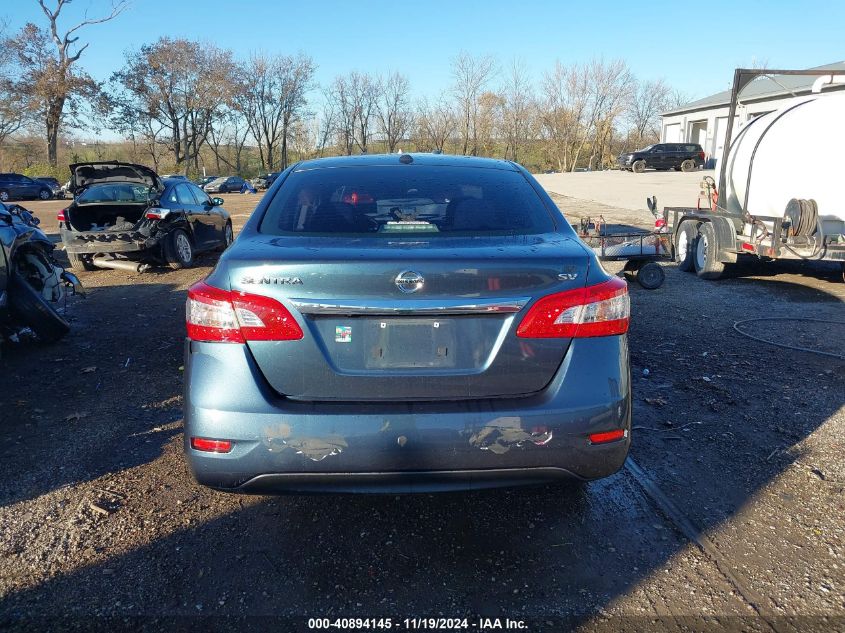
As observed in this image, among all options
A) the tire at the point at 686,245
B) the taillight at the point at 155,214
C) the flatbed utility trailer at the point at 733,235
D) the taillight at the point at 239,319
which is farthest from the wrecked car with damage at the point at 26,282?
the tire at the point at 686,245

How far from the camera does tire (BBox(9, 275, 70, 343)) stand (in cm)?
574

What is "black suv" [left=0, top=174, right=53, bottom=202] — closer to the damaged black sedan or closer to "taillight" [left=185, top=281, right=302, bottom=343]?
the damaged black sedan

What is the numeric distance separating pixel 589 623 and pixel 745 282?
818 cm

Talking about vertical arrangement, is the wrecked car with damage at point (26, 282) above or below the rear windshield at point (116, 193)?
below

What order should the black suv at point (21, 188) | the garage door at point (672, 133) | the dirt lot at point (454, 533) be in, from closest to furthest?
the dirt lot at point (454, 533)
the black suv at point (21, 188)
the garage door at point (672, 133)

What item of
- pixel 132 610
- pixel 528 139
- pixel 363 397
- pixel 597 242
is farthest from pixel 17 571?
pixel 528 139

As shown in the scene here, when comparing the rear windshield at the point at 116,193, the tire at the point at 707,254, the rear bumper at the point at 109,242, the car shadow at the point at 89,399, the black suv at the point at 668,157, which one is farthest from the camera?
the black suv at the point at 668,157

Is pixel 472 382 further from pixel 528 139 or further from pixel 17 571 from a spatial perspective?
pixel 528 139

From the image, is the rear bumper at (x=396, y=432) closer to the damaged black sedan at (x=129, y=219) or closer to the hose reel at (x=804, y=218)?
the hose reel at (x=804, y=218)

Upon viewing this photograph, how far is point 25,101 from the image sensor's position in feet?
154

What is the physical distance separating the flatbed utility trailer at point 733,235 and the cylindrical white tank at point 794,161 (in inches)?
7.0

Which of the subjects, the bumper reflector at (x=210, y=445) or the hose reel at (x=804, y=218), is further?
the hose reel at (x=804, y=218)

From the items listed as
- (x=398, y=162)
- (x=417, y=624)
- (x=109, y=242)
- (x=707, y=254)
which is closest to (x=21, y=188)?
(x=109, y=242)

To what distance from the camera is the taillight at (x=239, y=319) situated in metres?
2.28
